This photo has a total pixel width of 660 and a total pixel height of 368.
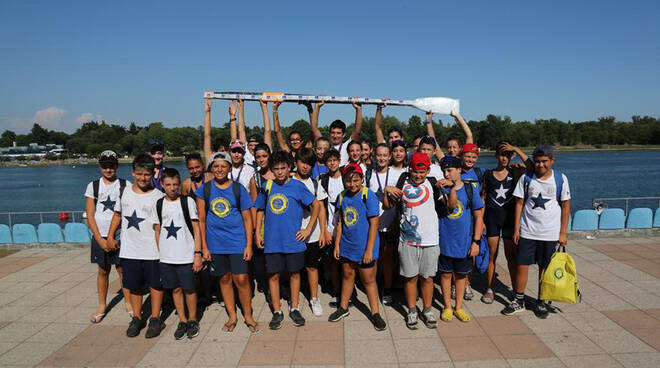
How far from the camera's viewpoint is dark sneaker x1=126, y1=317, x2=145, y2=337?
4.04 m

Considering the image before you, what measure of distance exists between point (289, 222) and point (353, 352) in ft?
4.82

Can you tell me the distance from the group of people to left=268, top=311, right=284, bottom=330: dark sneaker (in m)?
0.02

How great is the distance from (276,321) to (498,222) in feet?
9.66

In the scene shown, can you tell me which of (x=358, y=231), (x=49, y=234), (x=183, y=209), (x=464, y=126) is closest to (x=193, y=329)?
(x=183, y=209)

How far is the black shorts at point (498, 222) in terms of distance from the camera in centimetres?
455

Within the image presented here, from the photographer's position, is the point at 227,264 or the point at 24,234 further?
the point at 24,234

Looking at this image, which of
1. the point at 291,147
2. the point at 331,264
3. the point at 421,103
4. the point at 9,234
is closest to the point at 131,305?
the point at 331,264

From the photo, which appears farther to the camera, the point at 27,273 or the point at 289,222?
the point at 27,273

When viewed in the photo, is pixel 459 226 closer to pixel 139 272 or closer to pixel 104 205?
pixel 139 272

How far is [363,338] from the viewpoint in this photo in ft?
12.8

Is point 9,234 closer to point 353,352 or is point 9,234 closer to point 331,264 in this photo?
point 331,264

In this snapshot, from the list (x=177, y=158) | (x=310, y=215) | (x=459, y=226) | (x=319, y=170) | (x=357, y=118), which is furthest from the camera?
(x=177, y=158)

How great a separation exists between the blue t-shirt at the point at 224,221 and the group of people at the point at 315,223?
11 mm

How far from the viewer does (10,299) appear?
17.0 ft
